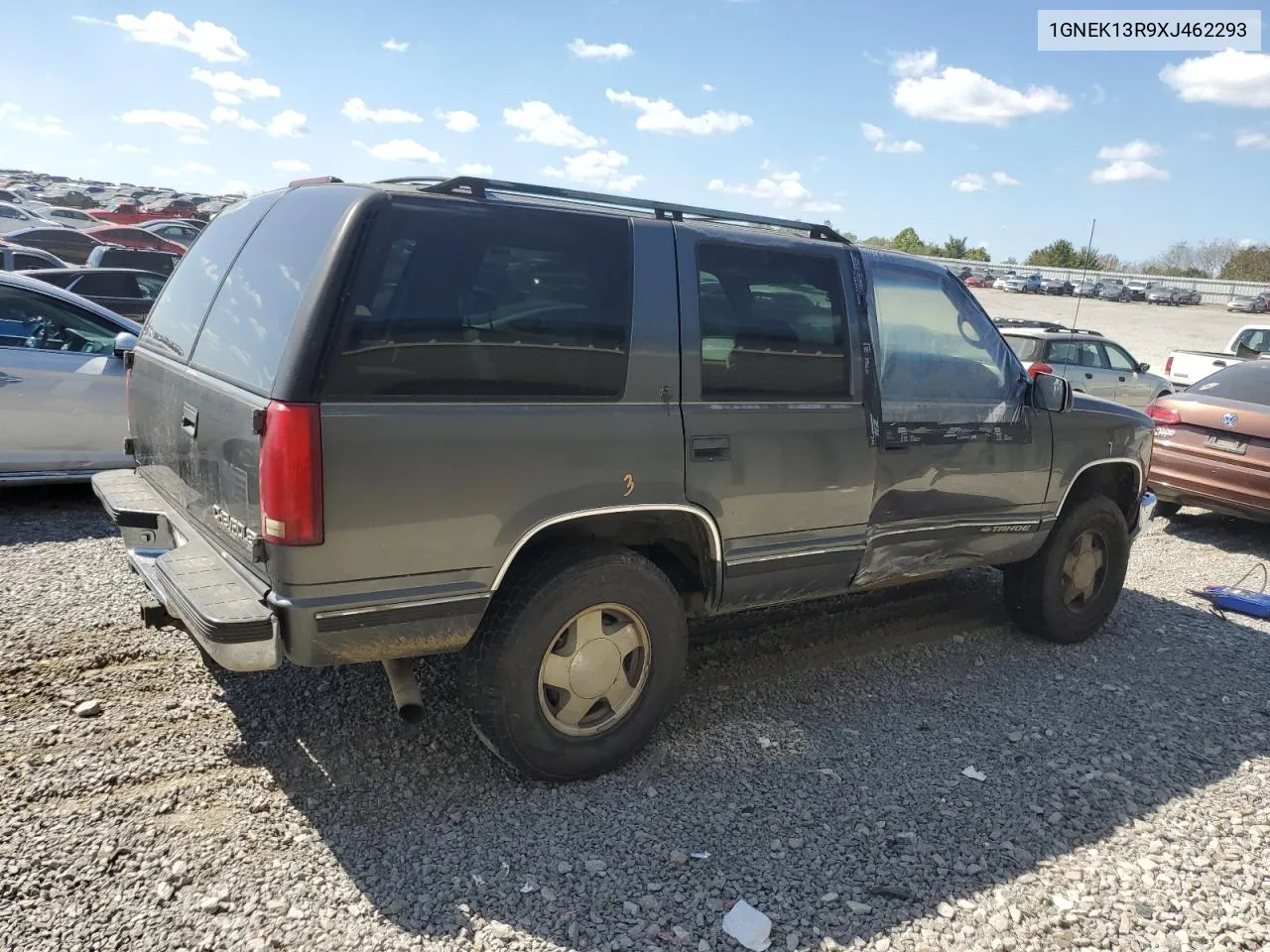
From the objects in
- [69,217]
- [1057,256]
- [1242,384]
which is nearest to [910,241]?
[1057,256]

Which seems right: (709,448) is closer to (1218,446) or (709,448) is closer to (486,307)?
(486,307)

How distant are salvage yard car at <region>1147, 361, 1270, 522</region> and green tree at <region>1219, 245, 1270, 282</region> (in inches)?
3035

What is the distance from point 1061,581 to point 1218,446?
11.8 ft

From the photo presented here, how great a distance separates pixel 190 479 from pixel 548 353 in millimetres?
1380

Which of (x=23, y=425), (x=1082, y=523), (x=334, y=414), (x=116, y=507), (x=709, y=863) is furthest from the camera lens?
(x=23, y=425)

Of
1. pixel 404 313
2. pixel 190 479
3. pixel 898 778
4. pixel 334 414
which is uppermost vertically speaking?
pixel 404 313

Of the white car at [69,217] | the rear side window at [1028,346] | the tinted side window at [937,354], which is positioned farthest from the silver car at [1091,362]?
the white car at [69,217]

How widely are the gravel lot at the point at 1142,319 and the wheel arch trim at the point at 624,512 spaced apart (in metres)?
24.9

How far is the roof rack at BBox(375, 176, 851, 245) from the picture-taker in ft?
10.1

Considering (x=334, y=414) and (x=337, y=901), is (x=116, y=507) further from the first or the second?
(x=337, y=901)

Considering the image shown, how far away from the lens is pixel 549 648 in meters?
3.20

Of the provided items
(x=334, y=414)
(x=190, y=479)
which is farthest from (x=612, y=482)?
(x=190, y=479)

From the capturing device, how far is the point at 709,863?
2996 mm

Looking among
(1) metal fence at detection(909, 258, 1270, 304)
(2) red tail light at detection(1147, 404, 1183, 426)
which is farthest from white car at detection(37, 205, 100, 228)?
(1) metal fence at detection(909, 258, 1270, 304)
